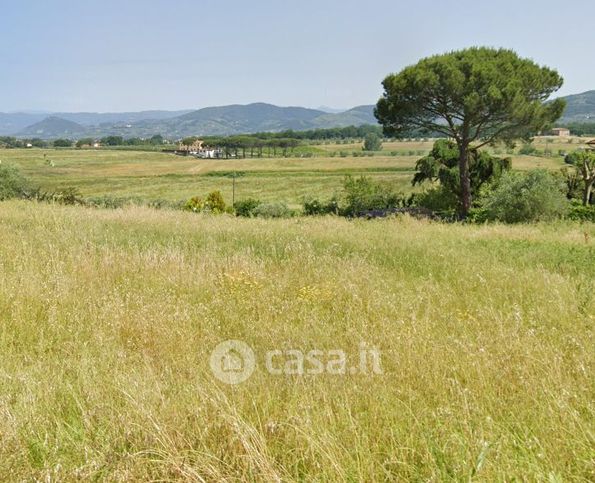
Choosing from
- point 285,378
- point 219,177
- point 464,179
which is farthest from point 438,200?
point 219,177

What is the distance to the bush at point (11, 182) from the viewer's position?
82.0 ft

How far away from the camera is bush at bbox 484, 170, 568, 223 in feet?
58.4

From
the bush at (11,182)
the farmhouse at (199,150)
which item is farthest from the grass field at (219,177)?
the farmhouse at (199,150)

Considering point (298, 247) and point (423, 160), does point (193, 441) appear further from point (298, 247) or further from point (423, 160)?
point (423, 160)

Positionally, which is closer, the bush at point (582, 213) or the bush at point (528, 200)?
the bush at point (528, 200)

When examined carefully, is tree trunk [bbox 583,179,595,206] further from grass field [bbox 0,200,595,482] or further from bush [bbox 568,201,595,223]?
grass field [bbox 0,200,595,482]

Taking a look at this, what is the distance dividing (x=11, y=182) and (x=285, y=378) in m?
29.3

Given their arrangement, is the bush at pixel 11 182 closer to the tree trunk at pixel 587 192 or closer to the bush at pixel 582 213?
the bush at pixel 582 213

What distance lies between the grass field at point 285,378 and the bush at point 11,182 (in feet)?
78.7

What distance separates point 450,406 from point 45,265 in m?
4.55

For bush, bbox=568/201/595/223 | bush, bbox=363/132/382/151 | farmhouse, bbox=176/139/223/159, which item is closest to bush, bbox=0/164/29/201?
bush, bbox=568/201/595/223

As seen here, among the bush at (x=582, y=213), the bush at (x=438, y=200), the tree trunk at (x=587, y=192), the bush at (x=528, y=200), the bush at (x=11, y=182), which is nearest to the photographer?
the bush at (x=528, y=200)

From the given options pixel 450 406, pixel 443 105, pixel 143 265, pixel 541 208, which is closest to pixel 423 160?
pixel 443 105

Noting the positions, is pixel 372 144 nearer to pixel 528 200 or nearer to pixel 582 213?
pixel 582 213
